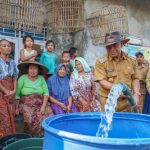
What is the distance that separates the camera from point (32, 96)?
15.3 ft

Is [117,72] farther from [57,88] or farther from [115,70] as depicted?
[57,88]

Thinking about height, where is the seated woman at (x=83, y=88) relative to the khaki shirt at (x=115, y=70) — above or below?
below

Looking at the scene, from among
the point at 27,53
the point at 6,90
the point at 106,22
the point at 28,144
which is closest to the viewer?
the point at 28,144

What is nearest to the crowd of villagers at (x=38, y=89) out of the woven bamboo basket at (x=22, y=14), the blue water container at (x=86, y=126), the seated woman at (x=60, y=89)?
the seated woman at (x=60, y=89)

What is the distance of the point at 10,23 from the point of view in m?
5.83

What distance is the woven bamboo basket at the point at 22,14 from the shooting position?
570cm

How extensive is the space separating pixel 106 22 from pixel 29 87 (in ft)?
8.43

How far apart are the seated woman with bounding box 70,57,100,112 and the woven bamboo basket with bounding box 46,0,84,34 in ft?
4.24

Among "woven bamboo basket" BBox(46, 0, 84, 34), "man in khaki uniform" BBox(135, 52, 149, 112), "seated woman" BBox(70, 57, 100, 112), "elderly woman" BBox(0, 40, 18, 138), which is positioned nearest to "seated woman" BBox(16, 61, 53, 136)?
"elderly woman" BBox(0, 40, 18, 138)

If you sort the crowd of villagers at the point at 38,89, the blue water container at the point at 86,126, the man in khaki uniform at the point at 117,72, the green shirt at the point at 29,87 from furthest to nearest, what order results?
1. the green shirt at the point at 29,87
2. the crowd of villagers at the point at 38,89
3. the man in khaki uniform at the point at 117,72
4. the blue water container at the point at 86,126

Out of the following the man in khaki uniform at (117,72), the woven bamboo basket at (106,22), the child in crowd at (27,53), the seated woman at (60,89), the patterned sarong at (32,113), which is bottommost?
the patterned sarong at (32,113)

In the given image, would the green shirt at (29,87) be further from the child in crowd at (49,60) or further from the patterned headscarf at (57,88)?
the child in crowd at (49,60)

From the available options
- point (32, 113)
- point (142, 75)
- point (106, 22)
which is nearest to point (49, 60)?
A: point (32, 113)

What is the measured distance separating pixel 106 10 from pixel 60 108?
8.88 feet
